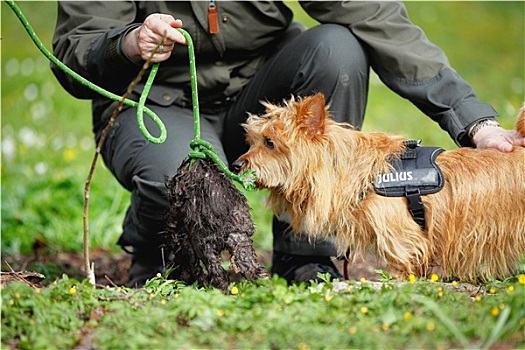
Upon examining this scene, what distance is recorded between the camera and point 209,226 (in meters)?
3.13

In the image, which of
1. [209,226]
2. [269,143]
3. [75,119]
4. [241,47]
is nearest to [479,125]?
[269,143]

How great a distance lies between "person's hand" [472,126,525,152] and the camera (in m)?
3.58

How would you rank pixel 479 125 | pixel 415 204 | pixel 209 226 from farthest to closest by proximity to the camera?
1. pixel 479 125
2. pixel 415 204
3. pixel 209 226

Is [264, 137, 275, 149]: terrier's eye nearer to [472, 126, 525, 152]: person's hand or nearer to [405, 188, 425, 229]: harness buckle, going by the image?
[405, 188, 425, 229]: harness buckle

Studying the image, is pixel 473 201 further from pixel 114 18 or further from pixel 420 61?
pixel 114 18

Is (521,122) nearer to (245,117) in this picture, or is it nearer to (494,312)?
(494,312)

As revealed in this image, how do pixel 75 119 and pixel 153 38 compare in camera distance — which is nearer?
pixel 153 38

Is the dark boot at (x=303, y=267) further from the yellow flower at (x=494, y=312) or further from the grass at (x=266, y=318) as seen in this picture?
the yellow flower at (x=494, y=312)

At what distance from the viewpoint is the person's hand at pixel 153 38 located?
3.23 meters

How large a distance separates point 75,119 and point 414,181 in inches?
253

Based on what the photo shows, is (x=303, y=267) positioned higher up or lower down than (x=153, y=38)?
lower down

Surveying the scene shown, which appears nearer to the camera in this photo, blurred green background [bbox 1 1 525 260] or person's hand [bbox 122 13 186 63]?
person's hand [bbox 122 13 186 63]

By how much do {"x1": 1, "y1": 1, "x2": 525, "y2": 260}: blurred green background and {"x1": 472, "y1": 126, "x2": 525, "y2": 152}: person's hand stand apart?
228 centimetres

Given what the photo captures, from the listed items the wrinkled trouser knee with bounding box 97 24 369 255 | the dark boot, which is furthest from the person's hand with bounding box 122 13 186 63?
the dark boot
